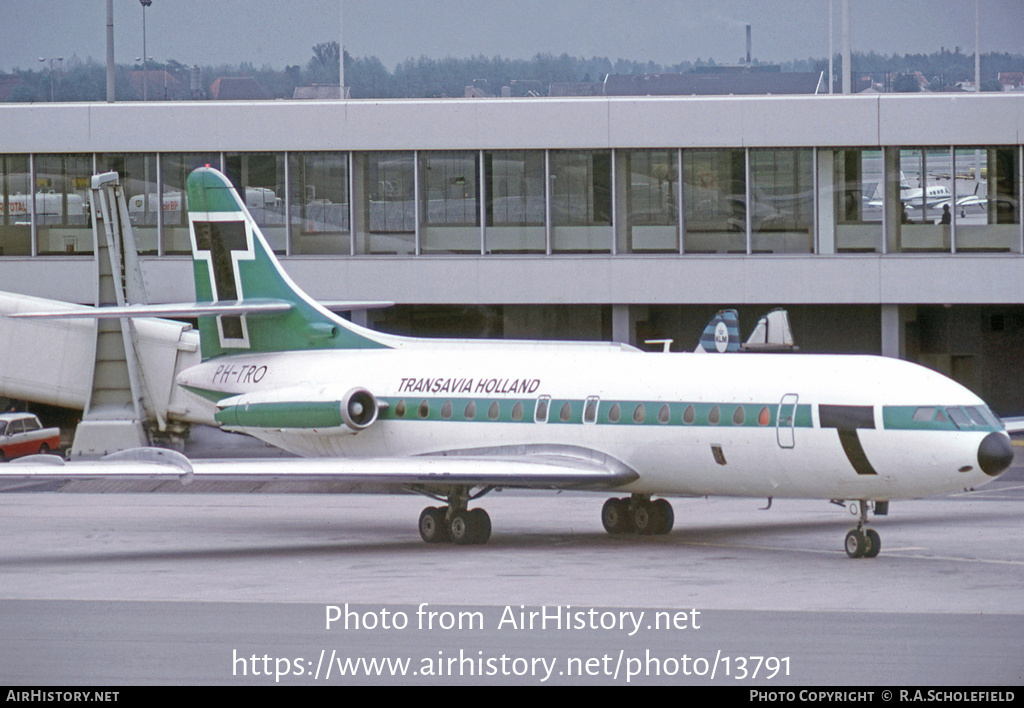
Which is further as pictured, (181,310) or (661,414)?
(181,310)

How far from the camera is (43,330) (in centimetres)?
3822

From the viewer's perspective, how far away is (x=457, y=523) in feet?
79.8

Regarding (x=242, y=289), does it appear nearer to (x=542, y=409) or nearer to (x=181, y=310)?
(x=181, y=310)

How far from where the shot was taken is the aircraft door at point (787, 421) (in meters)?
21.6

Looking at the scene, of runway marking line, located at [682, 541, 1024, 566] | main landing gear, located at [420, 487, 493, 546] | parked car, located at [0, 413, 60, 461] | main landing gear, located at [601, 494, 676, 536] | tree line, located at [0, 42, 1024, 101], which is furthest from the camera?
tree line, located at [0, 42, 1024, 101]

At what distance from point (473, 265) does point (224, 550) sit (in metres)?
20.6

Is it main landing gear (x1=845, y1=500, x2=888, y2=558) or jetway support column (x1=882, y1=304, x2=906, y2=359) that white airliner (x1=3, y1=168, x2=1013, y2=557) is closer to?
main landing gear (x1=845, y1=500, x2=888, y2=558)

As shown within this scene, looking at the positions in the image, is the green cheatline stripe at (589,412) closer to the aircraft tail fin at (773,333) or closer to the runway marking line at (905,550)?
the runway marking line at (905,550)

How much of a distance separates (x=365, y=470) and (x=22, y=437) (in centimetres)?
1771

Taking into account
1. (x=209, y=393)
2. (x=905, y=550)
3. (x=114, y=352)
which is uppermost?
(x=114, y=352)

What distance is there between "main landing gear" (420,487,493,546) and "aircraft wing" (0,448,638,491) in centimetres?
36

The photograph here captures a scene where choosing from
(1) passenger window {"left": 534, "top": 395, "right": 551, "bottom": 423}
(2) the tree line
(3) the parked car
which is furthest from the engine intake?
(2) the tree line

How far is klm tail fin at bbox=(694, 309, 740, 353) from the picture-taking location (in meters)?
37.8

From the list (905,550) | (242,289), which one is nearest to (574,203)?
(242,289)
